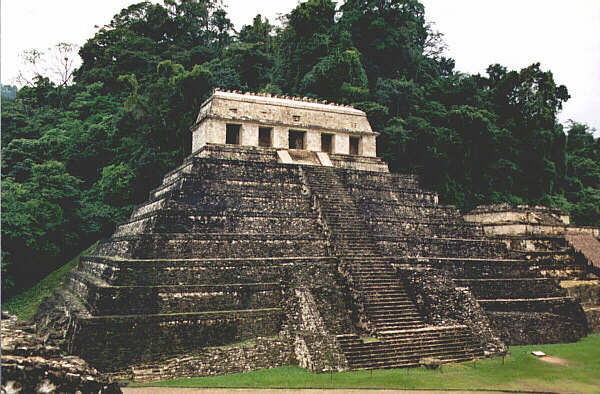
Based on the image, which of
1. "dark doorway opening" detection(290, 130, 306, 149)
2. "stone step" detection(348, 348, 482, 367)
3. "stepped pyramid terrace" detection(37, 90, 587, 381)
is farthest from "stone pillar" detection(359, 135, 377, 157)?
"stone step" detection(348, 348, 482, 367)

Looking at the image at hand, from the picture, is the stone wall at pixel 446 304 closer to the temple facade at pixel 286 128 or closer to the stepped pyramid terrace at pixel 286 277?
the stepped pyramid terrace at pixel 286 277

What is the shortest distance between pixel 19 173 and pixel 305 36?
1831cm

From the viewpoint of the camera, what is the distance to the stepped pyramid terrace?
11.8 meters

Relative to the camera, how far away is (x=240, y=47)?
111 ft

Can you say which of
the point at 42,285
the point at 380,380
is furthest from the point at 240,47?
the point at 380,380

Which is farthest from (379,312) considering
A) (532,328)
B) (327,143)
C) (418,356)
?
(327,143)

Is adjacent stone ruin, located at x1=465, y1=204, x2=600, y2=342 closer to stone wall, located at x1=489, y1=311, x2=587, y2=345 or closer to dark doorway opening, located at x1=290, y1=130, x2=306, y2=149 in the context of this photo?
stone wall, located at x1=489, y1=311, x2=587, y2=345

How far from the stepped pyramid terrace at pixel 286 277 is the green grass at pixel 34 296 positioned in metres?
2.54

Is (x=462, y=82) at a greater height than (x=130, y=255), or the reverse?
(x=462, y=82)

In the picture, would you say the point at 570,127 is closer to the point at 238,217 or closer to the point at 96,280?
the point at 238,217

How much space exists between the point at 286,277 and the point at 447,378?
4942mm

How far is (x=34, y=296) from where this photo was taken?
68.8 ft

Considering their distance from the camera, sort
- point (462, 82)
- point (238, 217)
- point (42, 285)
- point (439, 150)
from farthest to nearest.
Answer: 1. point (462, 82)
2. point (439, 150)
3. point (42, 285)
4. point (238, 217)

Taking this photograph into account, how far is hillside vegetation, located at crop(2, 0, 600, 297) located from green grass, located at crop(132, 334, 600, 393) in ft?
44.5
